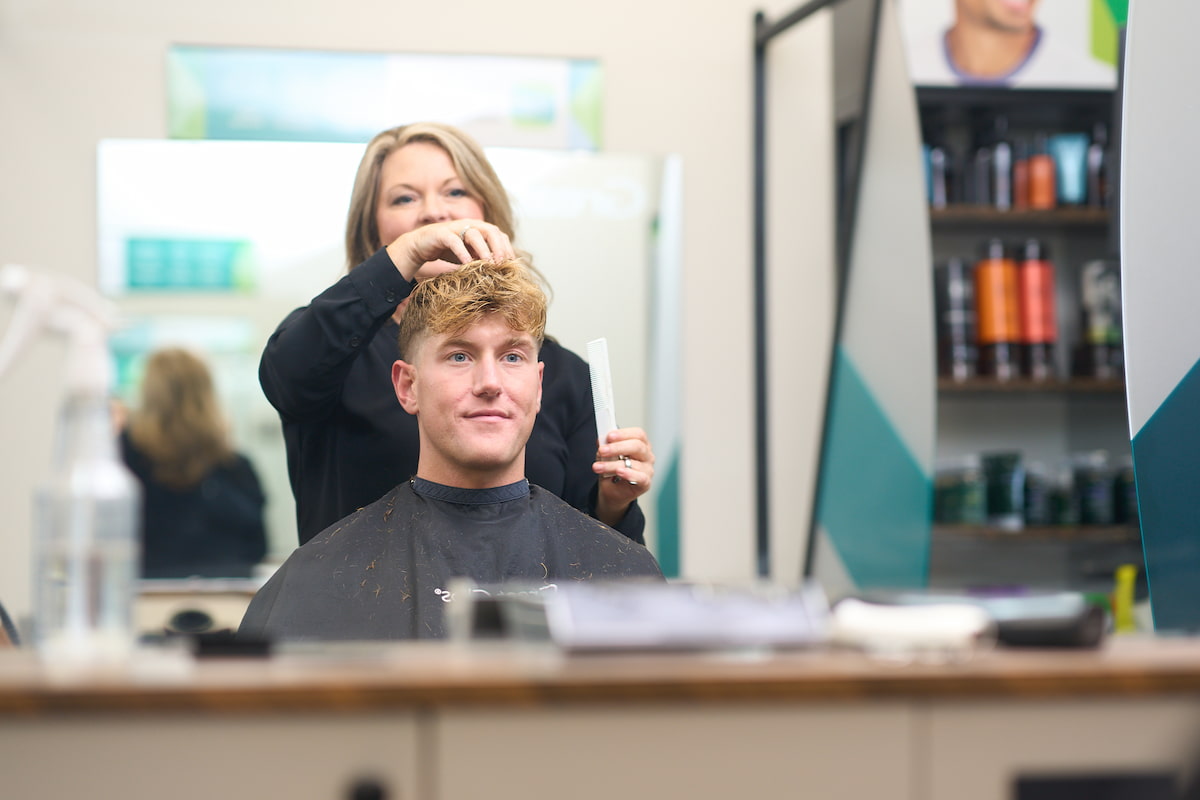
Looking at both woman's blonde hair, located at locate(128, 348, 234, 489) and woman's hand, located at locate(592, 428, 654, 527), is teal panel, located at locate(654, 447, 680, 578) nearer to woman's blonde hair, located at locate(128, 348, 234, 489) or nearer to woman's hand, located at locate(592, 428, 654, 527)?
woman's hand, located at locate(592, 428, 654, 527)

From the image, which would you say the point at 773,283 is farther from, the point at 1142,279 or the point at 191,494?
the point at 191,494

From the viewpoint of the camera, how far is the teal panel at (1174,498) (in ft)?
6.09

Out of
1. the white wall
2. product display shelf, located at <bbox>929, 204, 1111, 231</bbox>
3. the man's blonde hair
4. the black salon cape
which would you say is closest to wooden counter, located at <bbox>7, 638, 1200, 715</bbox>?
the black salon cape

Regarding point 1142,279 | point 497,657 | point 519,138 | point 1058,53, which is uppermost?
point 1058,53

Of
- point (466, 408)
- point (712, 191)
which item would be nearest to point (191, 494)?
point (466, 408)

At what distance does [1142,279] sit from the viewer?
74.2 inches

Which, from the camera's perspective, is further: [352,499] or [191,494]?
[191,494]

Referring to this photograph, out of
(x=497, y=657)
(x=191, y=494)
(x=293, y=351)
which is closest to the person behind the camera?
(x=497, y=657)

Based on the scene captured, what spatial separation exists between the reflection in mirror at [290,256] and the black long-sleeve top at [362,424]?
0.44 m

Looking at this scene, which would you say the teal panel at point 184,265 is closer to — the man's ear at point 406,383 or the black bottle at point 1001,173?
the man's ear at point 406,383

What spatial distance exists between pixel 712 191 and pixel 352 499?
5.02ft

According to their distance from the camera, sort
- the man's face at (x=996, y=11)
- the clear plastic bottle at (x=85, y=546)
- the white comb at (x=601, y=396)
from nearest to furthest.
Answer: the clear plastic bottle at (x=85, y=546) → the white comb at (x=601, y=396) → the man's face at (x=996, y=11)

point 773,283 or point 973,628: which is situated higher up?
point 773,283

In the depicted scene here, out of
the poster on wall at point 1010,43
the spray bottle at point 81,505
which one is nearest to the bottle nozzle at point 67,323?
the spray bottle at point 81,505
